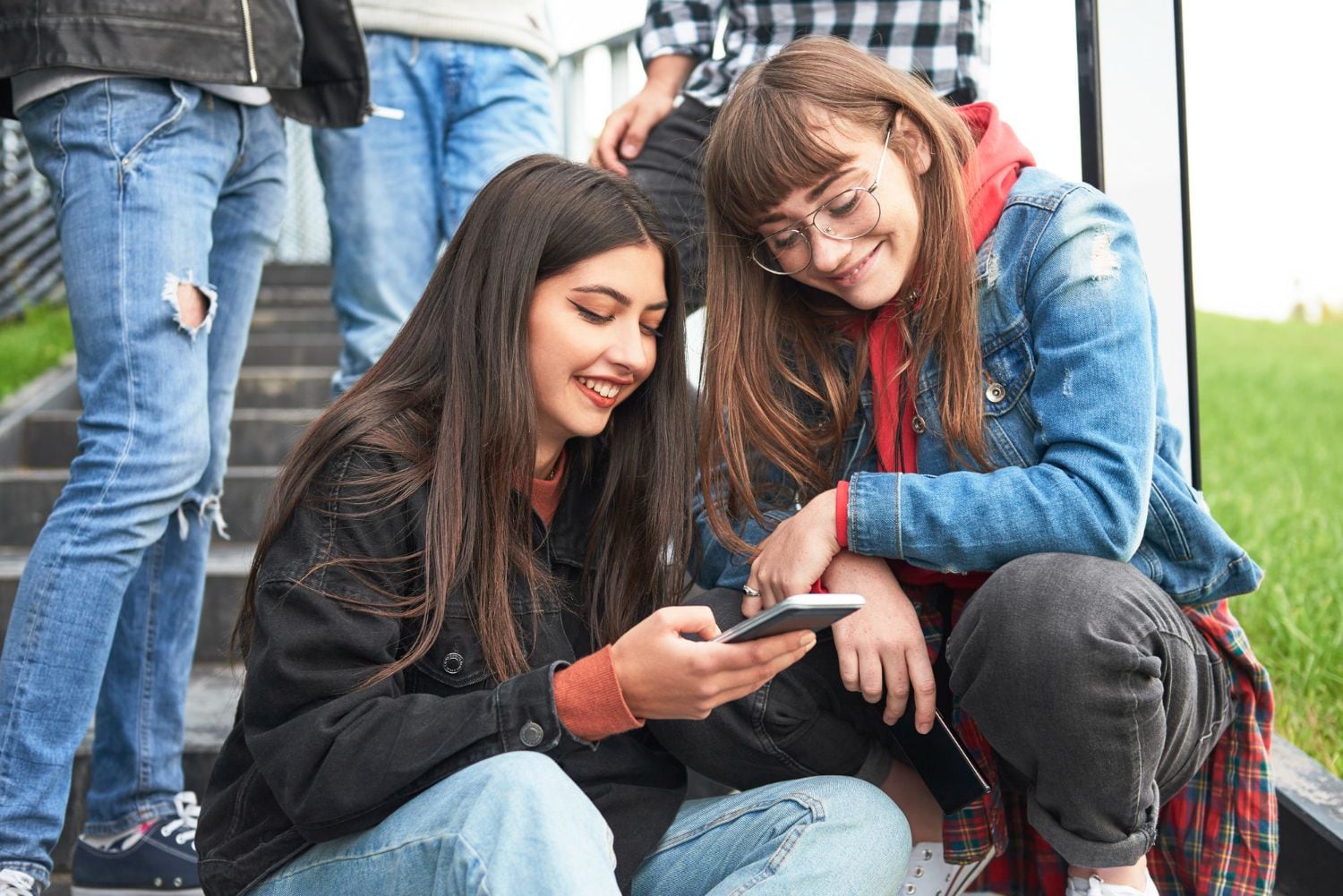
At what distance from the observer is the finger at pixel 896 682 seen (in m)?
1.51

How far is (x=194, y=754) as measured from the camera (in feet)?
6.95

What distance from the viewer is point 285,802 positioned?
128cm

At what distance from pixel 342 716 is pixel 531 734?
0.19 metres

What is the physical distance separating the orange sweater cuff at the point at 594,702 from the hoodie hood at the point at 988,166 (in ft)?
2.48

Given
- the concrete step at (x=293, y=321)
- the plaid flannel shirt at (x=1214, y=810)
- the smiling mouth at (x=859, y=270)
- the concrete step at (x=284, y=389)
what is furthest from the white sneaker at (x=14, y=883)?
the concrete step at (x=293, y=321)

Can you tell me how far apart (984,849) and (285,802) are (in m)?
0.86

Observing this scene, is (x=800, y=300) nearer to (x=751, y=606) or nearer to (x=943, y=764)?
(x=751, y=606)

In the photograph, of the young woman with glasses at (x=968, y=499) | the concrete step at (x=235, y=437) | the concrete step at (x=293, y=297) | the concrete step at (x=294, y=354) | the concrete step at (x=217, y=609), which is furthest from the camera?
the concrete step at (x=293, y=297)

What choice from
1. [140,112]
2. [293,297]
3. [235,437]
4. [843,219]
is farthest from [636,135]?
[293,297]

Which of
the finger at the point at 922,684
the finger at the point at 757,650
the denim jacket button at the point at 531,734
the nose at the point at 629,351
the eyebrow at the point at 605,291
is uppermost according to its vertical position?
the eyebrow at the point at 605,291

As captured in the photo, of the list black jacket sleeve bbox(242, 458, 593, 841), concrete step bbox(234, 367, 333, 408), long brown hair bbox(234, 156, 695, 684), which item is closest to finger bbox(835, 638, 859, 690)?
long brown hair bbox(234, 156, 695, 684)

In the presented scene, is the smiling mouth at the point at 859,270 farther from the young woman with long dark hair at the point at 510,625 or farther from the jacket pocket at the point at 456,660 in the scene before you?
the jacket pocket at the point at 456,660

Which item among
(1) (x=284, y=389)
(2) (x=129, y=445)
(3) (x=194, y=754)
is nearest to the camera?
(2) (x=129, y=445)

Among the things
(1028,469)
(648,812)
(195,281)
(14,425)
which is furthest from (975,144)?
(14,425)
